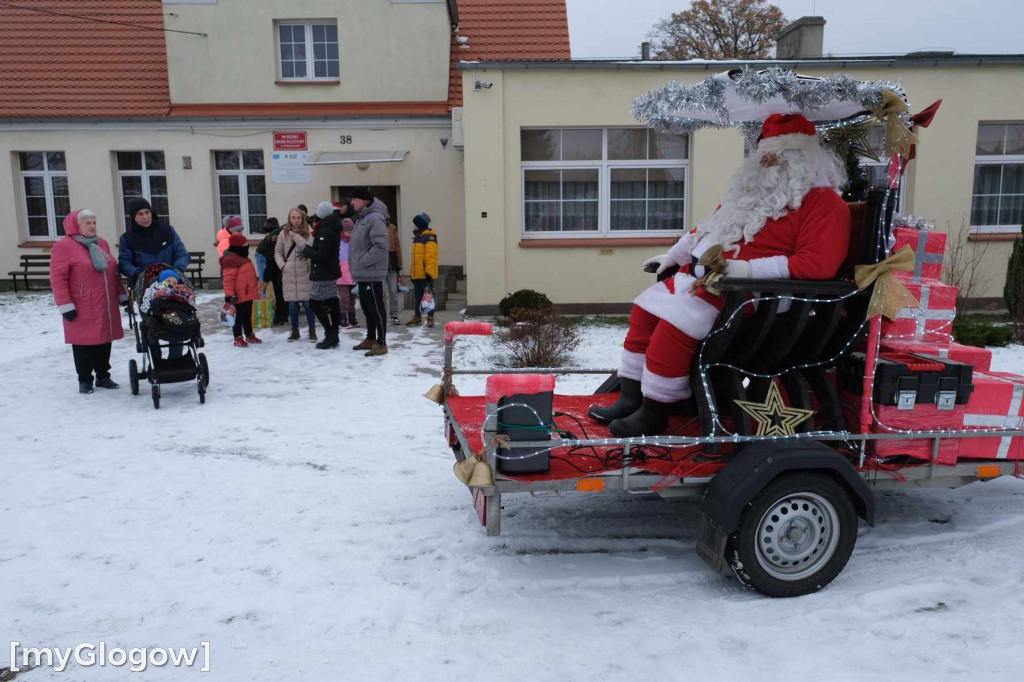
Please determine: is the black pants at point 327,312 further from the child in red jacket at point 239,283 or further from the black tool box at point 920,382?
the black tool box at point 920,382

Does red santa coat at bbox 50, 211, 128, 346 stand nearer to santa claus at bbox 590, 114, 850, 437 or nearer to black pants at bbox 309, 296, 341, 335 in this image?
black pants at bbox 309, 296, 341, 335

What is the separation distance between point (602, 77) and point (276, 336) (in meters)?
6.65

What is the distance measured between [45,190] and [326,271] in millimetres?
11859

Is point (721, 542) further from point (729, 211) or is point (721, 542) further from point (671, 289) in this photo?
point (729, 211)

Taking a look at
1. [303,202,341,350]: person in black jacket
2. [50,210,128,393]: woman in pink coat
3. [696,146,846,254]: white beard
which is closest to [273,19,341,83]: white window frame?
[303,202,341,350]: person in black jacket

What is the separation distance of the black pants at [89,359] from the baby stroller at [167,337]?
0.52m

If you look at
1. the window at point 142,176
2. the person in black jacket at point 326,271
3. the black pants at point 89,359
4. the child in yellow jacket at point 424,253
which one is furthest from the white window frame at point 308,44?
the black pants at point 89,359

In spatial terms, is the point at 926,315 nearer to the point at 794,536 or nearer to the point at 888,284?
the point at 888,284

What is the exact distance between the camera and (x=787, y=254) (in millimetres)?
3812

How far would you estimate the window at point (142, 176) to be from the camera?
17.4m

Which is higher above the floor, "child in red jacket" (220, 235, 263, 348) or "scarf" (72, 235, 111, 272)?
"scarf" (72, 235, 111, 272)

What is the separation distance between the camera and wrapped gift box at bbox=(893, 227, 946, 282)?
4.12 meters

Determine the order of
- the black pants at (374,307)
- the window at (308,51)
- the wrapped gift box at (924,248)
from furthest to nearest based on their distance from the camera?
the window at (308,51) < the black pants at (374,307) < the wrapped gift box at (924,248)

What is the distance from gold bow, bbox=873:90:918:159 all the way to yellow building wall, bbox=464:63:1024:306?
9.44 m
